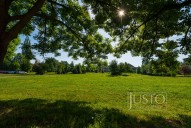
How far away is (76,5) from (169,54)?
278 inches

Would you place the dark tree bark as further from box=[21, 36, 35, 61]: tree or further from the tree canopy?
box=[21, 36, 35, 61]: tree

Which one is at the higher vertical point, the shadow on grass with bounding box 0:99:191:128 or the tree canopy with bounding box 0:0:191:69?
the tree canopy with bounding box 0:0:191:69

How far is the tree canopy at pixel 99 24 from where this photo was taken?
1002cm

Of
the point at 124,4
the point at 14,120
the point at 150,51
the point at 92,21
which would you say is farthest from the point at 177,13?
the point at 14,120

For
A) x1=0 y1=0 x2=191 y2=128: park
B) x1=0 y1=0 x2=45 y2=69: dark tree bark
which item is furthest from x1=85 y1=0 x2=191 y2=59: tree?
x1=0 y1=0 x2=45 y2=69: dark tree bark

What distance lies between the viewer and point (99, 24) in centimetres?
1366

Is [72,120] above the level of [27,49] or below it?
below

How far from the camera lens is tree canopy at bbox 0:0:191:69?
10.0 m

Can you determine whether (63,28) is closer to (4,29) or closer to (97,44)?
(97,44)

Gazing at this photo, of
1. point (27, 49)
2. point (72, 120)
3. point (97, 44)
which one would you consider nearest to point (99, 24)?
point (97, 44)

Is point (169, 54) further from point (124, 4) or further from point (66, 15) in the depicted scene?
point (66, 15)

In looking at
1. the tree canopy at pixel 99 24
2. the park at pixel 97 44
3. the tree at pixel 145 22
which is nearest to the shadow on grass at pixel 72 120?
the park at pixel 97 44

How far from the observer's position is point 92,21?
47.8ft

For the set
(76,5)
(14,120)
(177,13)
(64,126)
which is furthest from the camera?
(76,5)
